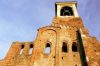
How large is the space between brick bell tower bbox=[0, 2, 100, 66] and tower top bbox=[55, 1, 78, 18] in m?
2.43

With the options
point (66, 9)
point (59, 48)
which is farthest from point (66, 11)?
point (59, 48)

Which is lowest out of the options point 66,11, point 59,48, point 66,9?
point 59,48

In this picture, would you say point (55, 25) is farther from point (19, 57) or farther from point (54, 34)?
point (19, 57)

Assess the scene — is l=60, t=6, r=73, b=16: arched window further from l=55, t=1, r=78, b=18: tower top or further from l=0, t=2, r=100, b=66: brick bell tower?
l=0, t=2, r=100, b=66: brick bell tower

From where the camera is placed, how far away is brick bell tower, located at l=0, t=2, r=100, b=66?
563 inches

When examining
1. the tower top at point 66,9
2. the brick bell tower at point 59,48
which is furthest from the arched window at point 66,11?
the brick bell tower at point 59,48

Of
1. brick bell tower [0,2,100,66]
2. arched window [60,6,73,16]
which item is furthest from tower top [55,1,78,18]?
brick bell tower [0,2,100,66]

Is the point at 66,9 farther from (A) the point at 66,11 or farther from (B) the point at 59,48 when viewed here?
(B) the point at 59,48

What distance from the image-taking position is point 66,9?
22.7 metres

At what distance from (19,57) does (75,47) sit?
4536 mm

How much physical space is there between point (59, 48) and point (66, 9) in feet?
26.8

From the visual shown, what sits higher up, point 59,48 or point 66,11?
point 66,11

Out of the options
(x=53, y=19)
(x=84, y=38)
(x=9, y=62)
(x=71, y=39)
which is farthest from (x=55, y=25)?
(x=9, y=62)

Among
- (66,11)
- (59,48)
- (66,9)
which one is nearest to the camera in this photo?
(59,48)
